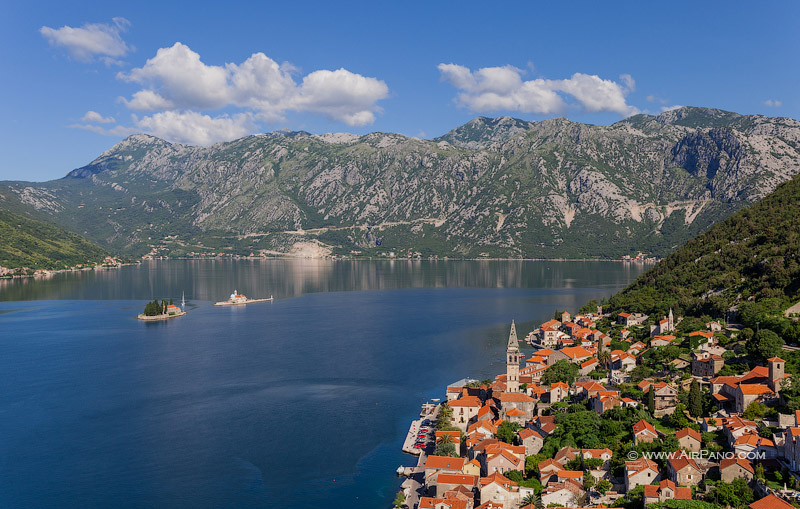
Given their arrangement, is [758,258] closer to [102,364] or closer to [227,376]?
[227,376]

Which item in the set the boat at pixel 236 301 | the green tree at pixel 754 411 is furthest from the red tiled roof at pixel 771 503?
the boat at pixel 236 301

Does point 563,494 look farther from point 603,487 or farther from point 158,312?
point 158,312

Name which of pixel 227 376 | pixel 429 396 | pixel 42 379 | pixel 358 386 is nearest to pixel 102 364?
pixel 42 379

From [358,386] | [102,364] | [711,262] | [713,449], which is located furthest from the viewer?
[711,262]

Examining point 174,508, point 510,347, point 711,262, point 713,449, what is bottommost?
point 174,508

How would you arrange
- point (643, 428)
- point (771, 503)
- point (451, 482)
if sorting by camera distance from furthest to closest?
1. point (643, 428)
2. point (451, 482)
3. point (771, 503)

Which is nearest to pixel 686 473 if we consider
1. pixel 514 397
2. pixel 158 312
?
pixel 514 397

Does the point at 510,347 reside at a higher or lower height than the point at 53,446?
higher
